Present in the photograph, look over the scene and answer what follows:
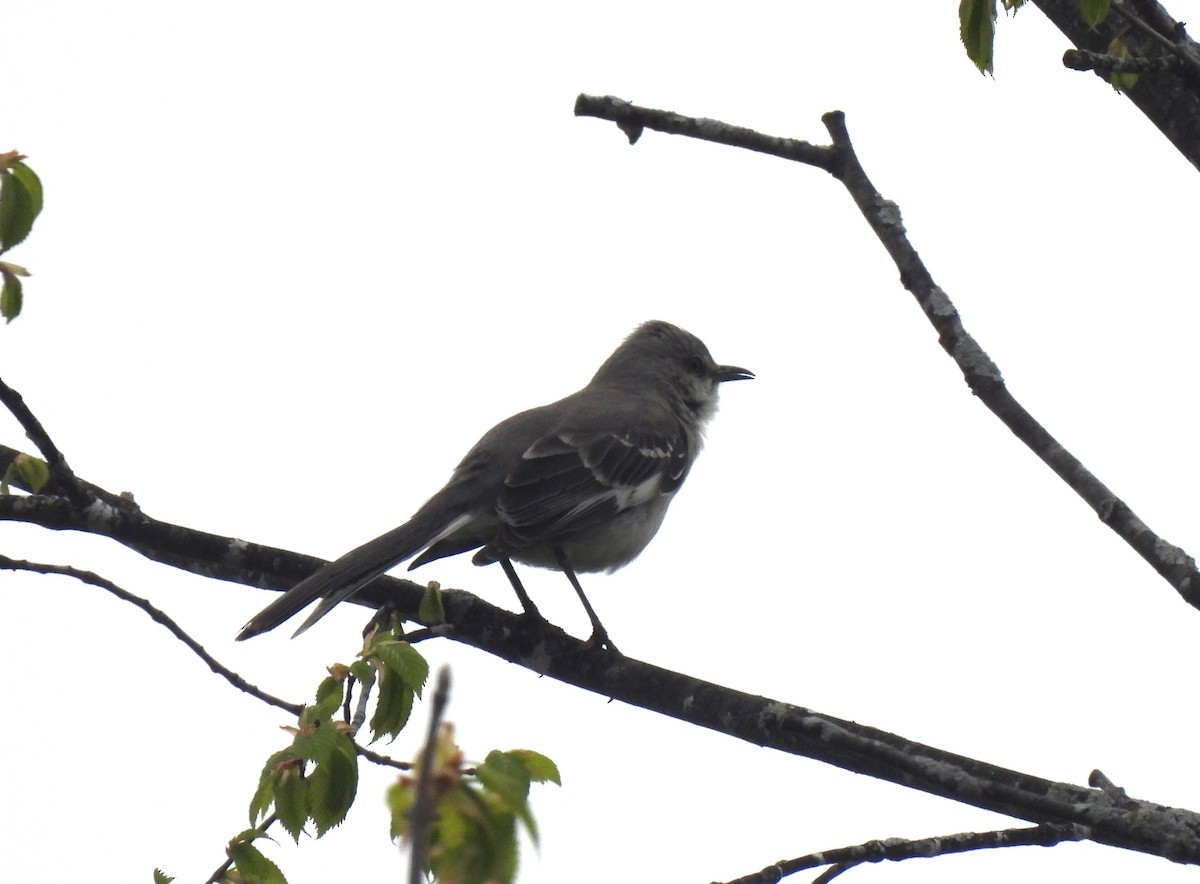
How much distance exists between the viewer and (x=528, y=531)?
20.5ft

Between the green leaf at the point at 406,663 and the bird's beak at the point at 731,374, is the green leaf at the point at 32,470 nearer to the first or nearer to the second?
the green leaf at the point at 406,663

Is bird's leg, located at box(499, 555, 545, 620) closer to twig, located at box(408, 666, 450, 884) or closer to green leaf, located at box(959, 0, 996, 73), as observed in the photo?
green leaf, located at box(959, 0, 996, 73)

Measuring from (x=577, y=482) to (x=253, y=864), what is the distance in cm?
361

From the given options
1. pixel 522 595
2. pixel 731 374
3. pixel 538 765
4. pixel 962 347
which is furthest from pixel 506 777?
pixel 731 374

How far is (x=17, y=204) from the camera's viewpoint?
310cm

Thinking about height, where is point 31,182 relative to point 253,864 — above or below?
above

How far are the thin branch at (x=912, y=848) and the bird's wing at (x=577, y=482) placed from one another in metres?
3.36

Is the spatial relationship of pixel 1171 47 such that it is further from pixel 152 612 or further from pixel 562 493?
pixel 562 493

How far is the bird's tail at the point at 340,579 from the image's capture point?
14.8ft

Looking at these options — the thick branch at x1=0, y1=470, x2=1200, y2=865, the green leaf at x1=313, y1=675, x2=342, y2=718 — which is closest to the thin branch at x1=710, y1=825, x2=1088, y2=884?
the thick branch at x1=0, y1=470, x2=1200, y2=865

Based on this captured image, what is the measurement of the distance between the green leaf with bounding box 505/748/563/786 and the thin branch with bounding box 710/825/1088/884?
1.55 ft

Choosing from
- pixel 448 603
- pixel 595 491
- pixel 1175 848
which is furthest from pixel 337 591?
pixel 1175 848

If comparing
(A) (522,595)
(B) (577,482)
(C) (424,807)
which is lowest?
(C) (424,807)

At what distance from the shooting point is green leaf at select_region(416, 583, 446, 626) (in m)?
4.35
